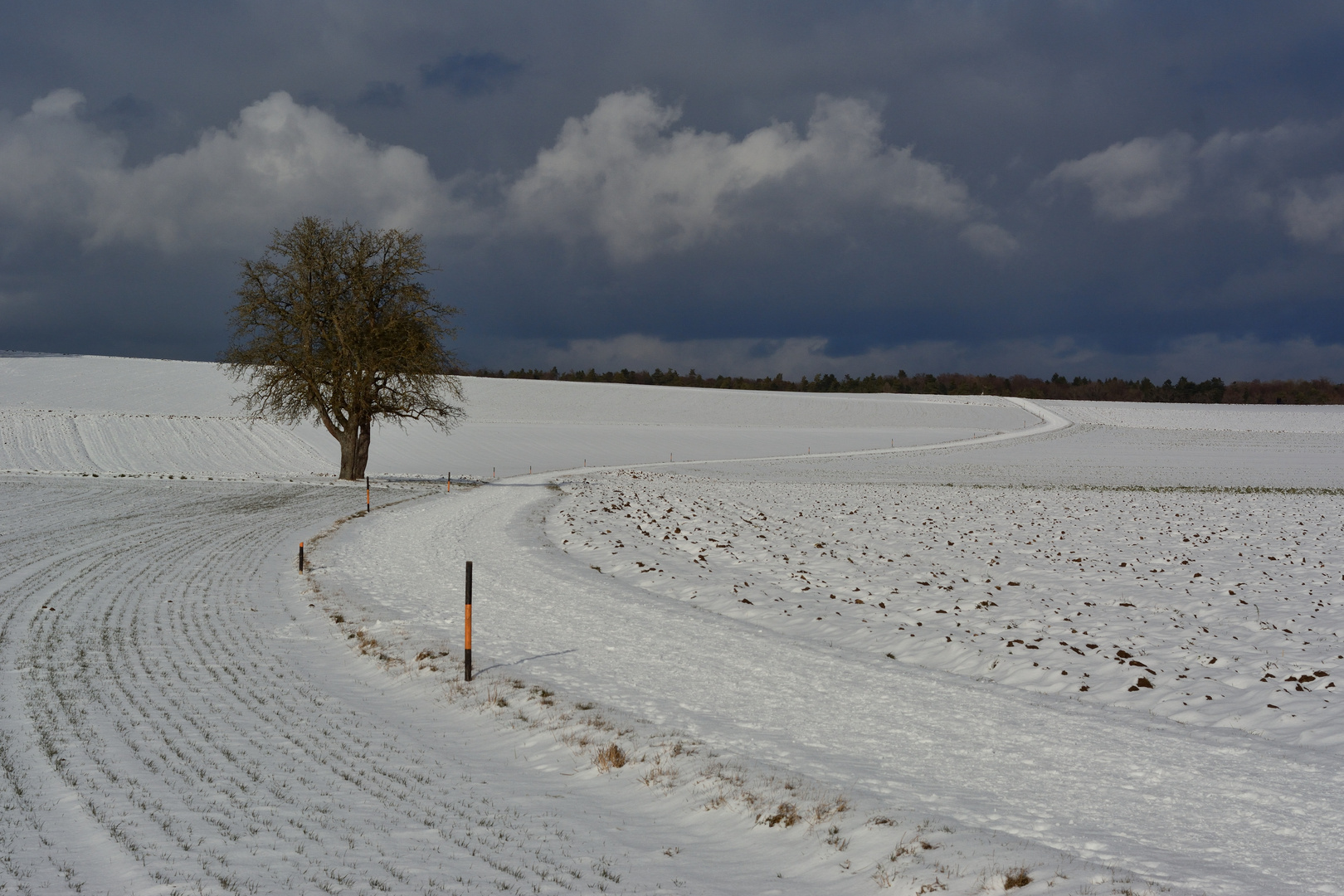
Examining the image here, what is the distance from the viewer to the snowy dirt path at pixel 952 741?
6000 millimetres

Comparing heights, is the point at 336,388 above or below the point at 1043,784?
above

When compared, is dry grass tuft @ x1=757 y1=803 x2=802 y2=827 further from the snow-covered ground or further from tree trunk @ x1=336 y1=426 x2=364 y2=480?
the snow-covered ground

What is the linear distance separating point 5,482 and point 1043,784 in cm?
4001

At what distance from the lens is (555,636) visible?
1206 centimetres

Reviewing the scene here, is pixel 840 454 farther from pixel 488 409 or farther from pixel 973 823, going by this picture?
pixel 973 823

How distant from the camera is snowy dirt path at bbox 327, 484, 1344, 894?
600 centimetres

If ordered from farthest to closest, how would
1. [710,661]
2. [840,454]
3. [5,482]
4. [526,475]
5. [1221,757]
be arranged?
[840,454] < [526,475] < [5,482] < [710,661] < [1221,757]

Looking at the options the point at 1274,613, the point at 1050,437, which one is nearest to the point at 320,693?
the point at 1274,613

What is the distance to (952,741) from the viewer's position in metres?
8.00

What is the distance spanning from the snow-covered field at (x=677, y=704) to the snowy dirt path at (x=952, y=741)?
0.14 ft

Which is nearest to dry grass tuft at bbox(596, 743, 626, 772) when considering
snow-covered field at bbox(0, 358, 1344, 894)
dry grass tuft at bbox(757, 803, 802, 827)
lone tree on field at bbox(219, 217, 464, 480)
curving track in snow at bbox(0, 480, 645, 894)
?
snow-covered field at bbox(0, 358, 1344, 894)

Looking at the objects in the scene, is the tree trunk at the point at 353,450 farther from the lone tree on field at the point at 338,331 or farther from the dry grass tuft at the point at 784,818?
the dry grass tuft at the point at 784,818

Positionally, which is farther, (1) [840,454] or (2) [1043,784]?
(1) [840,454]

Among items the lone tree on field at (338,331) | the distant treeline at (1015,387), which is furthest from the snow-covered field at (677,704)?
the distant treeline at (1015,387)
